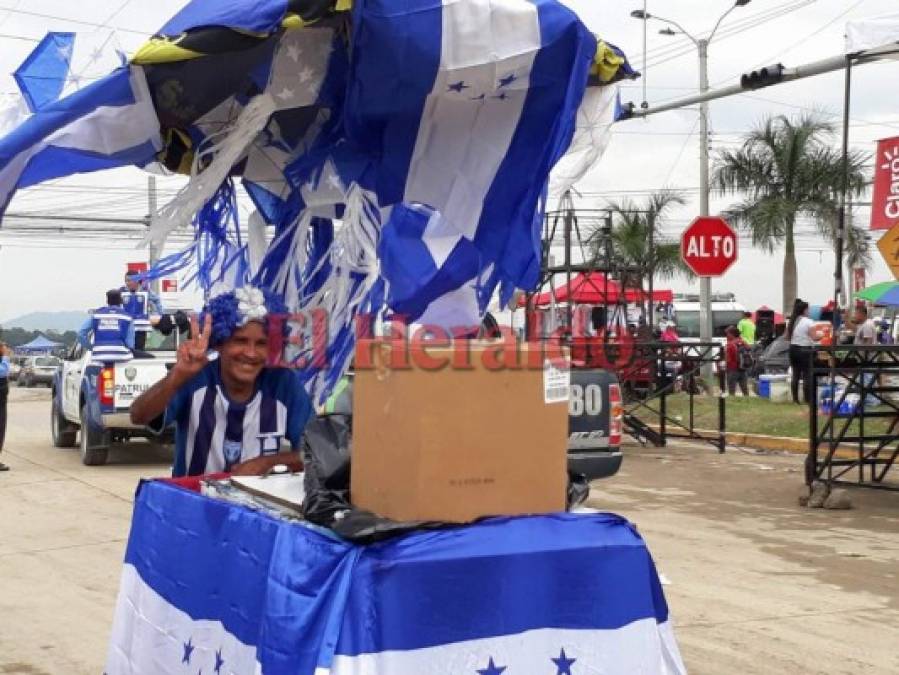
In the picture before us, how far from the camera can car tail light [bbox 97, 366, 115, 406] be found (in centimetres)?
1388

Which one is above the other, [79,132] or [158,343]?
[79,132]

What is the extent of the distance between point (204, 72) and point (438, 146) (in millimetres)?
908

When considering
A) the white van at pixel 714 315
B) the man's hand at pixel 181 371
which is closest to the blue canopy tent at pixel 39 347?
the white van at pixel 714 315

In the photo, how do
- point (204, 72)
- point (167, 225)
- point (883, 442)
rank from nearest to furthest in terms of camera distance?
point (204, 72)
point (167, 225)
point (883, 442)

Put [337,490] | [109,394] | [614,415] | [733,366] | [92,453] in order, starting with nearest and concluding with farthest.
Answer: [337,490] → [614,415] → [109,394] → [92,453] → [733,366]

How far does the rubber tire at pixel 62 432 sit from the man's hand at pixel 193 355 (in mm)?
13046

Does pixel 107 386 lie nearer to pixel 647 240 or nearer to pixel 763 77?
pixel 763 77

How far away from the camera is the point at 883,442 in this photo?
1141 centimetres

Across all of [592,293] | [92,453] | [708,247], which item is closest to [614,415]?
[92,453]

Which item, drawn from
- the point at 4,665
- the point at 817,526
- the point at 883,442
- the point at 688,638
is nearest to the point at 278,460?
the point at 4,665

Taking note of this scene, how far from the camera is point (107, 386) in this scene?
14000mm

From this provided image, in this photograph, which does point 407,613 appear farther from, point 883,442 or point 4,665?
point 883,442

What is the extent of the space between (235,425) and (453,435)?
1.74m

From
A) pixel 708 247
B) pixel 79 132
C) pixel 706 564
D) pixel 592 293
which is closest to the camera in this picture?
pixel 79 132
